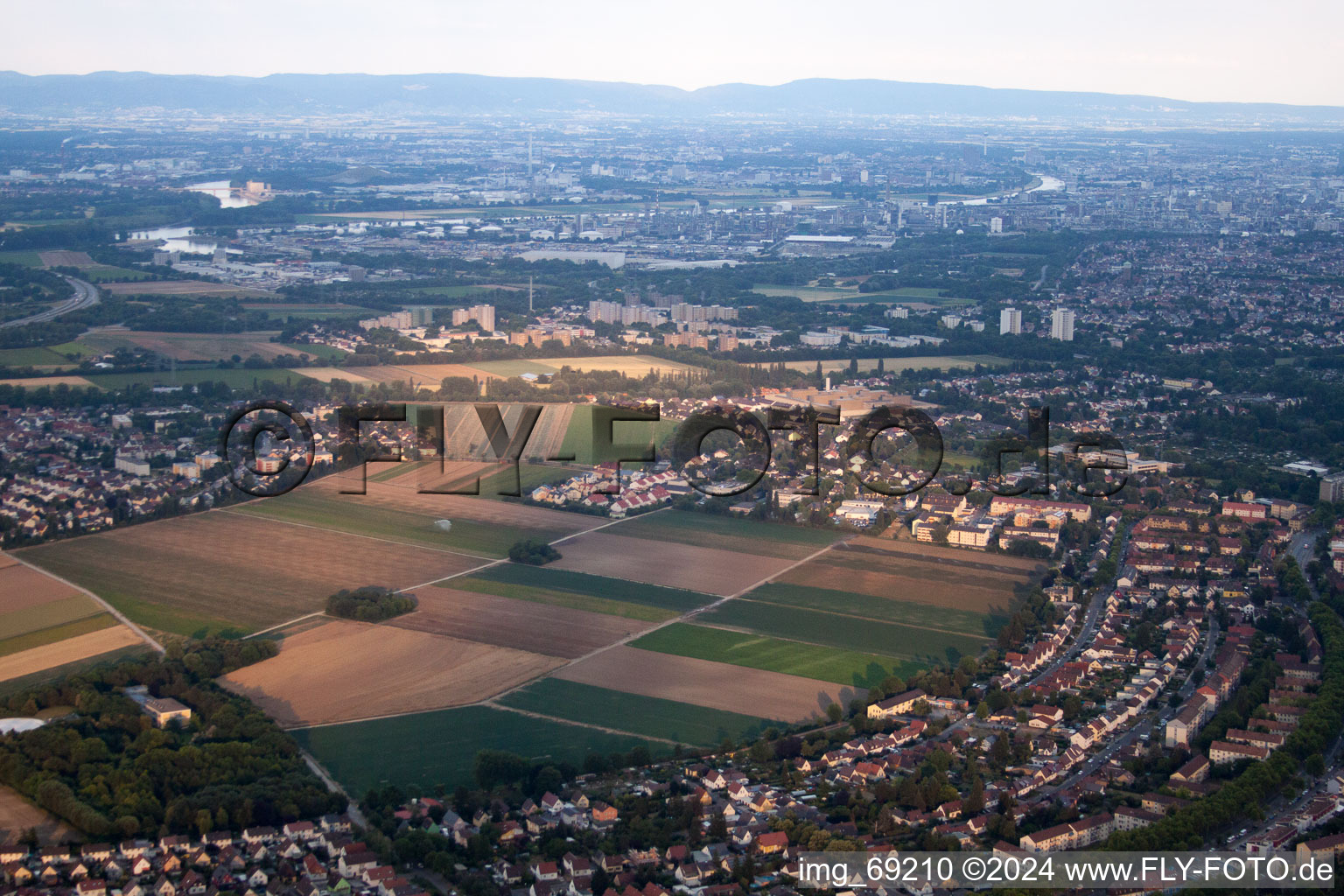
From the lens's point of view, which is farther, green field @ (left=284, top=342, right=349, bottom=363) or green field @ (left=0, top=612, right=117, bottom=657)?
green field @ (left=284, top=342, right=349, bottom=363)

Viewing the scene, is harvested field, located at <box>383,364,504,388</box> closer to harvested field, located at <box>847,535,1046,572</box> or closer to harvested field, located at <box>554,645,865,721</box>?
harvested field, located at <box>847,535,1046,572</box>

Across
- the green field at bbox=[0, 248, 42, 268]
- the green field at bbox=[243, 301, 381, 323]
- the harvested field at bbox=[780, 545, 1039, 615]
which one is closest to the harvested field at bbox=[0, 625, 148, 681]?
the harvested field at bbox=[780, 545, 1039, 615]

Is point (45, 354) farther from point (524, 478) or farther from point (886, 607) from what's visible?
point (886, 607)

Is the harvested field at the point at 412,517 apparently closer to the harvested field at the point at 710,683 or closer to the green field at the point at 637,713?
the harvested field at the point at 710,683

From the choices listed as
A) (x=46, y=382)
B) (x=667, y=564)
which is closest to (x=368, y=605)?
(x=667, y=564)

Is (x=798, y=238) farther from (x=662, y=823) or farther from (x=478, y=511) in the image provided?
(x=662, y=823)

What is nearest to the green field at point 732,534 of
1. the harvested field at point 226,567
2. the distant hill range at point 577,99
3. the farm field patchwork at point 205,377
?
the harvested field at point 226,567
